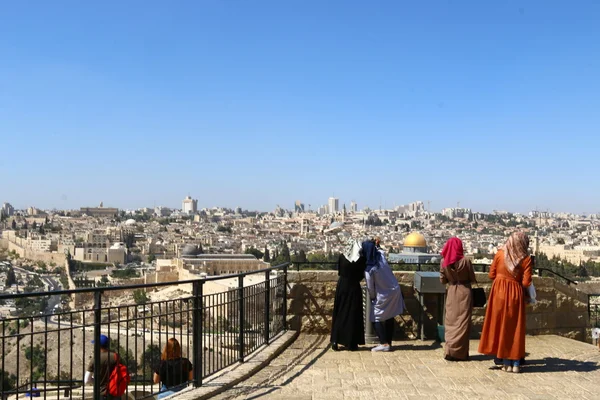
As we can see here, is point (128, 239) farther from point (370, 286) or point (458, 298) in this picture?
point (458, 298)

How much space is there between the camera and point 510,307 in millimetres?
5719

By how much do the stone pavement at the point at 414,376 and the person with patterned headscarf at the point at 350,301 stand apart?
0.16m

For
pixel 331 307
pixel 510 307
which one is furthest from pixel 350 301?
pixel 510 307

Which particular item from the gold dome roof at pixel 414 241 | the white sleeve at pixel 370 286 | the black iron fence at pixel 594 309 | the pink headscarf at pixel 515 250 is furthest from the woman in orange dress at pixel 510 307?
the gold dome roof at pixel 414 241

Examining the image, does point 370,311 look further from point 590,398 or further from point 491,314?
point 590,398

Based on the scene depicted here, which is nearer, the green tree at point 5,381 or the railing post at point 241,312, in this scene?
the green tree at point 5,381

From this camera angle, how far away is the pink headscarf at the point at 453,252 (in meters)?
6.03

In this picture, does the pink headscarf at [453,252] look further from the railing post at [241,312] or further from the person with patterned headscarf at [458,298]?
the railing post at [241,312]

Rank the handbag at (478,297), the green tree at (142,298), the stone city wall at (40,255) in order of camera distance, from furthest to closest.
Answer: the stone city wall at (40,255), the handbag at (478,297), the green tree at (142,298)

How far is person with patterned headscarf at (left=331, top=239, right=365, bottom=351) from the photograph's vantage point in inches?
257

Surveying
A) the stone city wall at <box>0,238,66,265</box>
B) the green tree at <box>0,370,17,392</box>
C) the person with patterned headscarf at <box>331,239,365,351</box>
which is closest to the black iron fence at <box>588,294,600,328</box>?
the person with patterned headscarf at <box>331,239,365,351</box>

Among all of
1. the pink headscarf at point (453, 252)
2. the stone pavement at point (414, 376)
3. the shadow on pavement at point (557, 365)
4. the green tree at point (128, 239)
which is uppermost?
the pink headscarf at point (453, 252)

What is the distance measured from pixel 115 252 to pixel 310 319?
319 ft

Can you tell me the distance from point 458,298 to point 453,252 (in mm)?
441
